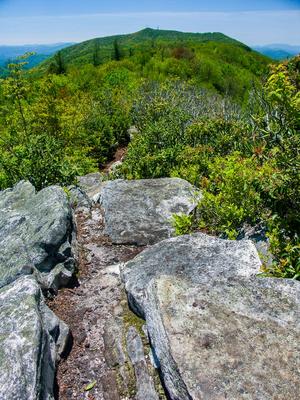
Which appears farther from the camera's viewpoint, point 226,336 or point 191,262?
point 191,262

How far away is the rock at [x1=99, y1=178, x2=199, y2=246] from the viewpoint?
7.52 m

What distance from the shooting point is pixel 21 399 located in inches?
144

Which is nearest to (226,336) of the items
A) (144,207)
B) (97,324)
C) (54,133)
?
(97,324)

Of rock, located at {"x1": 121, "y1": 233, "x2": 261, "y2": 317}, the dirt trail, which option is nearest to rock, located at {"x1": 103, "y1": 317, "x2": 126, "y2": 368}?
the dirt trail

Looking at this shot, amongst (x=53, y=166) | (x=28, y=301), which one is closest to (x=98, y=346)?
(x=28, y=301)

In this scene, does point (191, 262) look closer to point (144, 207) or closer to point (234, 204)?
point (234, 204)

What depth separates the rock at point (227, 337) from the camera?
3441mm

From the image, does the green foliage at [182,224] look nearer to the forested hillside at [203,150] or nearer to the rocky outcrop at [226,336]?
the forested hillside at [203,150]

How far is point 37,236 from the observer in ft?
22.3

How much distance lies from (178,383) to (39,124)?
18351mm

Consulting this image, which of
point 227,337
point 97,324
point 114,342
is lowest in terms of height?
point 97,324

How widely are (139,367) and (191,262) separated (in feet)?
5.40

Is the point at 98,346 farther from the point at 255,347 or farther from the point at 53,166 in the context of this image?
the point at 53,166

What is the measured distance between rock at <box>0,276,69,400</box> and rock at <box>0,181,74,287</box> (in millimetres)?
859
